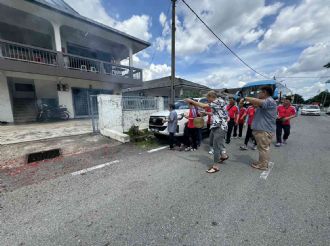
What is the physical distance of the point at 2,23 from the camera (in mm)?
8805

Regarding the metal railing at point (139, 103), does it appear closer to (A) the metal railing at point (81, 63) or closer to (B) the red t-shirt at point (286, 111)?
(A) the metal railing at point (81, 63)

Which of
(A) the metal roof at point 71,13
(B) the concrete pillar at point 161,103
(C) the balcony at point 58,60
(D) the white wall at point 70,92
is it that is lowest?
(B) the concrete pillar at point 161,103

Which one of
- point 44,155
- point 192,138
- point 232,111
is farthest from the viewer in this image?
point 232,111

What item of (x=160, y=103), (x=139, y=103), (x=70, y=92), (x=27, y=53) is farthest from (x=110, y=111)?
(x=27, y=53)

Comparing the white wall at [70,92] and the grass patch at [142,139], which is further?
the white wall at [70,92]

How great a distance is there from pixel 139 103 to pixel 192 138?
3592mm

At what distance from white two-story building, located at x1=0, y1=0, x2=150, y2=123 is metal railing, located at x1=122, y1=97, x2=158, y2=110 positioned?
2.34m

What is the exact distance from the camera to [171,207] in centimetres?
226

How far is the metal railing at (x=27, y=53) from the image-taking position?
24.8 ft

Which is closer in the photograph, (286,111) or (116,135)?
(286,111)

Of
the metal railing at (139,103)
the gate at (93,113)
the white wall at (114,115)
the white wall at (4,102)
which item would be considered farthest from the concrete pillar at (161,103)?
the white wall at (4,102)

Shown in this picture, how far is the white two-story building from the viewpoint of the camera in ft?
26.1

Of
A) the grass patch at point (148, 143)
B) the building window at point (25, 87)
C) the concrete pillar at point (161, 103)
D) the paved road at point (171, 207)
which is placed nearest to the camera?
the paved road at point (171, 207)

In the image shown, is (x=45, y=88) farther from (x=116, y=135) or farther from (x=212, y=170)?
(x=212, y=170)
